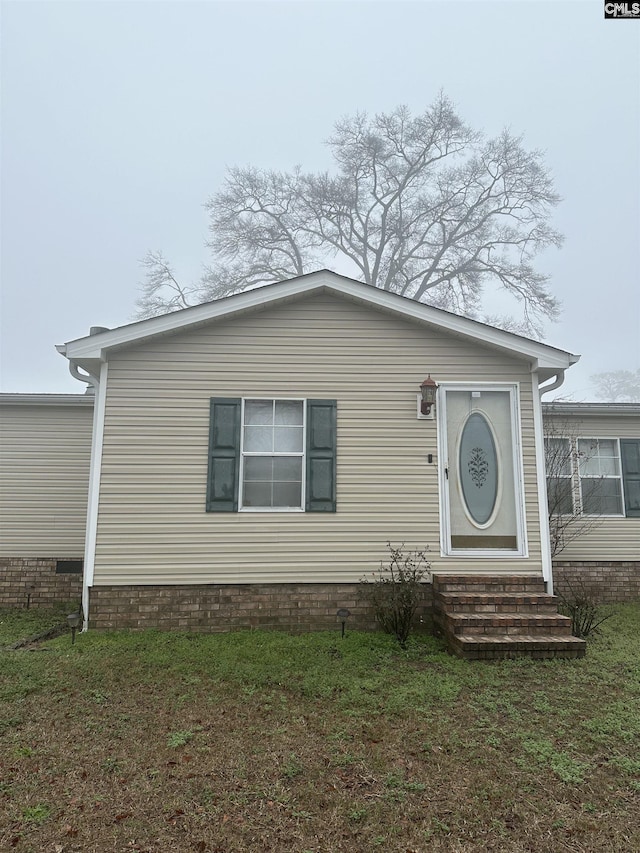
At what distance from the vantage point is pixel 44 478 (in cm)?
830

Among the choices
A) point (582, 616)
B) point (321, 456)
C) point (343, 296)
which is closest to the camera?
point (582, 616)

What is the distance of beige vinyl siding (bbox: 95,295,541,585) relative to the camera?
20.3ft

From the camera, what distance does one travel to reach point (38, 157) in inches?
2119

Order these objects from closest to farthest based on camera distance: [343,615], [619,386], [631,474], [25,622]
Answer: [343,615] < [25,622] < [631,474] < [619,386]

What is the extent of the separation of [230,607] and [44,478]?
4.03 metres

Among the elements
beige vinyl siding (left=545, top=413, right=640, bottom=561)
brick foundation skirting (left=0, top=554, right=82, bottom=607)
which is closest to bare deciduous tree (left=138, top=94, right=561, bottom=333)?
beige vinyl siding (left=545, top=413, right=640, bottom=561)

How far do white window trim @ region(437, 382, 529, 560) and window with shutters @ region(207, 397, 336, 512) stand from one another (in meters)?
1.27

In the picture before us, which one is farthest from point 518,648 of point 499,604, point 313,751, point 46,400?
point 46,400

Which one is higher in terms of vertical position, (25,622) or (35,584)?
(35,584)

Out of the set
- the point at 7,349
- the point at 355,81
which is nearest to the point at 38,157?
the point at 7,349

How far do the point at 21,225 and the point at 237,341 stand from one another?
191 feet

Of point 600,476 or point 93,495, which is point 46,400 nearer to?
point 93,495

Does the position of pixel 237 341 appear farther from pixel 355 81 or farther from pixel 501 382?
pixel 355 81

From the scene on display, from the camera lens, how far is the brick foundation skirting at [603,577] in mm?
8656
